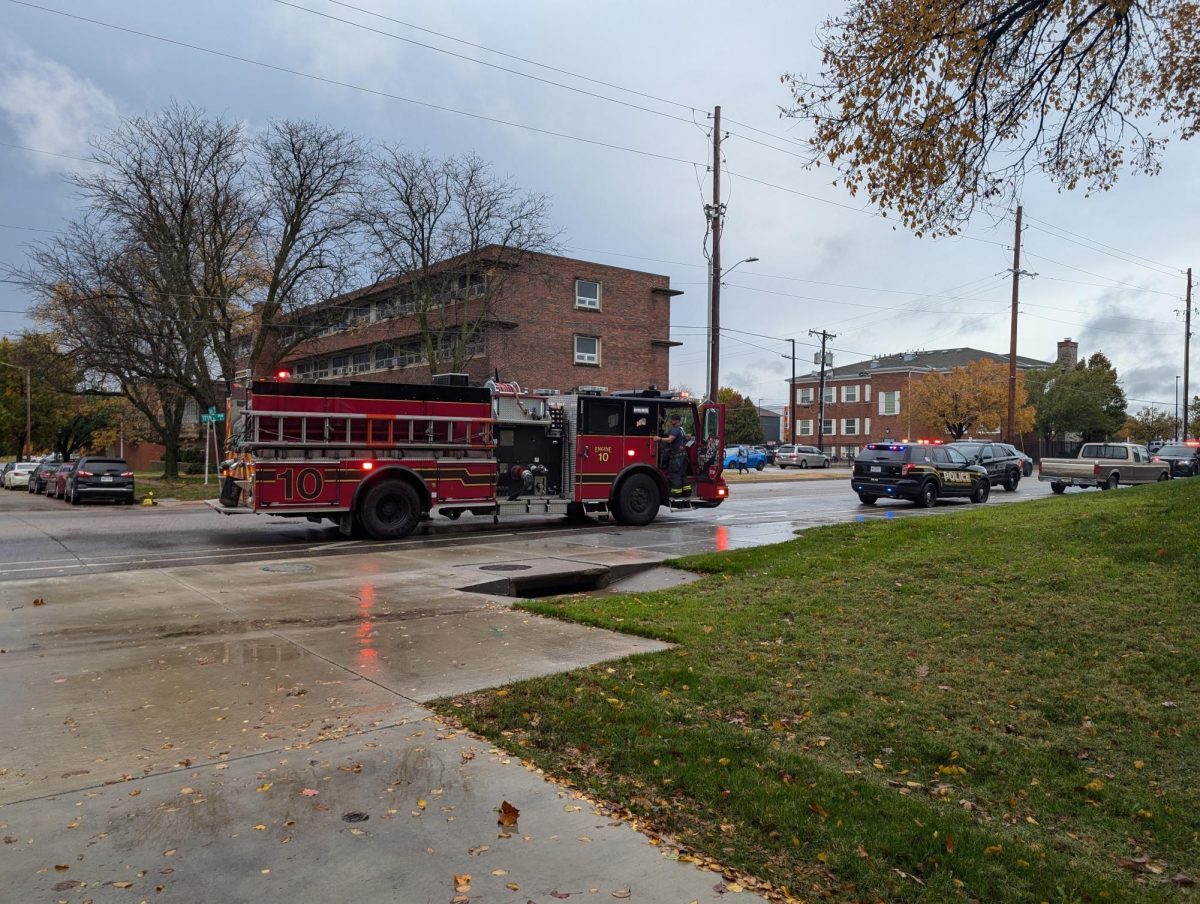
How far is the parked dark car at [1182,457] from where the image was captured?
114 feet

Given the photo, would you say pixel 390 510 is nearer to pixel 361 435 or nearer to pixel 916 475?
pixel 361 435

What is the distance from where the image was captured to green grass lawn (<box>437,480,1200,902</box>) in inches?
148

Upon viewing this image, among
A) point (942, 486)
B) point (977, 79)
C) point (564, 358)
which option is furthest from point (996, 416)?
point (977, 79)

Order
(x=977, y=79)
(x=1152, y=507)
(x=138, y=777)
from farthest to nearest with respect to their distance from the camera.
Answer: (x=1152, y=507), (x=977, y=79), (x=138, y=777)

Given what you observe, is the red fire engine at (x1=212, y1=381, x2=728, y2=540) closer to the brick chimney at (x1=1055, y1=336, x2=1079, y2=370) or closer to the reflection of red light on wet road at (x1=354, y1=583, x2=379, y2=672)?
the reflection of red light on wet road at (x1=354, y1=583, x2=379, y2=672)

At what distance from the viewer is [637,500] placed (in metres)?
18.8

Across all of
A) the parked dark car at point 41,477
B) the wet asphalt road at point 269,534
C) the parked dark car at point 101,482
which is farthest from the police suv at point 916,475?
the parked dark car at point 41,477

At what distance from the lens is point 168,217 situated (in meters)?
35.8

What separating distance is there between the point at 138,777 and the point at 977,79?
9.59 metres

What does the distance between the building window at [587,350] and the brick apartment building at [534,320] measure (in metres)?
0.06

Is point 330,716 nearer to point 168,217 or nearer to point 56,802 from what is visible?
point 56,802

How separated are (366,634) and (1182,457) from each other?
3788 centimetres

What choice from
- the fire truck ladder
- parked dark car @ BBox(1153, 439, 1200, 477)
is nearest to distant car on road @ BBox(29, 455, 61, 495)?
the fire truck ladder

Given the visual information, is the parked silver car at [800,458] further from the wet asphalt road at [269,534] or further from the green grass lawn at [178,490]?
the green grass lawn at [178,490]
